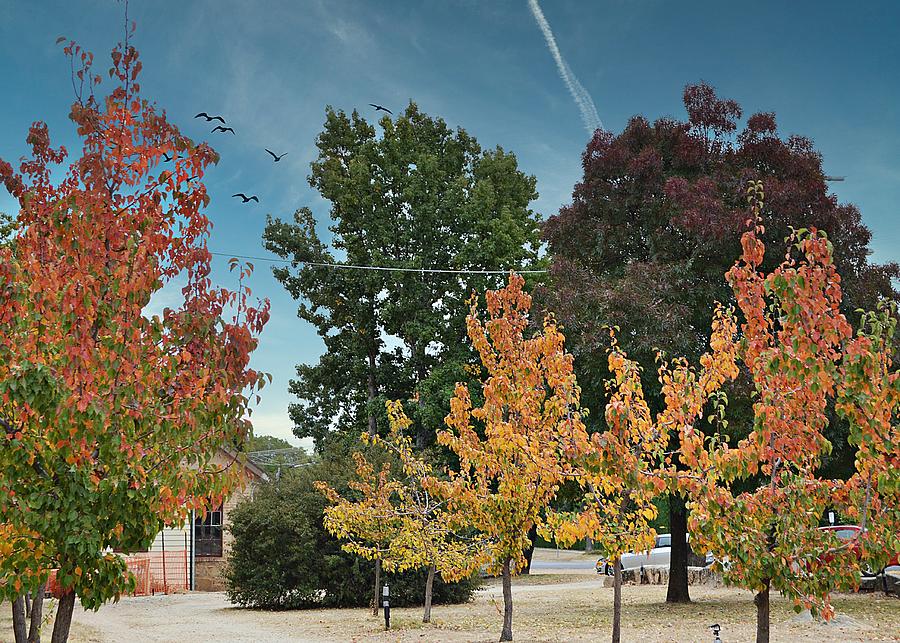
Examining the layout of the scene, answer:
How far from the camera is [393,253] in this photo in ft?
100

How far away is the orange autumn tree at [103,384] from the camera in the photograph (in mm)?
5906

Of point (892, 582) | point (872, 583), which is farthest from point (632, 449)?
point (872, 583)

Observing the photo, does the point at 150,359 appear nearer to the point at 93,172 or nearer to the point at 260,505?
the point at 93,172

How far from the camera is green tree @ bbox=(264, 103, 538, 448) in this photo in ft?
96.5

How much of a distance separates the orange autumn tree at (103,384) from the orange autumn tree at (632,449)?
3.08m

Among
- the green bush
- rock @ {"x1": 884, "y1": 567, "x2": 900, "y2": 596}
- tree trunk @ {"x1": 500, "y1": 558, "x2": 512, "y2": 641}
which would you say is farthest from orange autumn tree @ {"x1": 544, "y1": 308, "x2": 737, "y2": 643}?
rock @ {"x1": 884, "y1": 567, "x2": 900, "y2": 596}

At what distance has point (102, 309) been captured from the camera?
641cm

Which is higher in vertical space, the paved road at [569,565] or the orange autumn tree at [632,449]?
the orange autumn tree at [632,449]

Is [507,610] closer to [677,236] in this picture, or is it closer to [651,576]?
[677,236]

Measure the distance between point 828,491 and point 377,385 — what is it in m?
24.2

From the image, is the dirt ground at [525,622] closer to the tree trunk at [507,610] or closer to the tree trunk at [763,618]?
the tree trunk at [507,610]

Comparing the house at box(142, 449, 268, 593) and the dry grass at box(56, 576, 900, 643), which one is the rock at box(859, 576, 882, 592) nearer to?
the dry grass at box(56, 576, 900, 643)

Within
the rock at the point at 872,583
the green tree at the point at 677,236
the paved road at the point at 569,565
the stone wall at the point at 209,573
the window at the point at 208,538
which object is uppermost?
the green tree at the point at 677,236

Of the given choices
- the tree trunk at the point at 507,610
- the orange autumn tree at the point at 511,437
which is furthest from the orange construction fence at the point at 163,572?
the orange autumn tree at the point at 511,437
